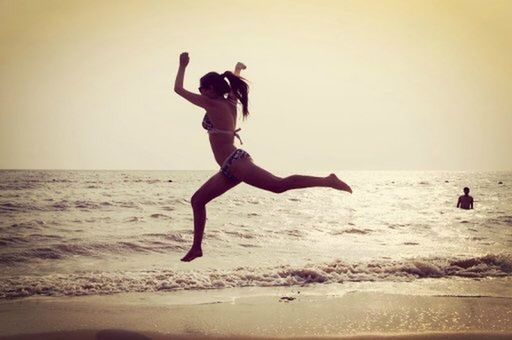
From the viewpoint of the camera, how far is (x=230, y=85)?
6102 millimetres

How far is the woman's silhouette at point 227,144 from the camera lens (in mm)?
5797

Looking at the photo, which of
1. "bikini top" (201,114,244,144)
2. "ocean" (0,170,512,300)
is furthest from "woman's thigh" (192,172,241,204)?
"ocean" (0,170,512,300)

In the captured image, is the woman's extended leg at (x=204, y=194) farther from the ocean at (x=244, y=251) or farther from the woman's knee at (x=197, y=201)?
the ocean at (x=244, y=251)

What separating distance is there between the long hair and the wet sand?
3268mm

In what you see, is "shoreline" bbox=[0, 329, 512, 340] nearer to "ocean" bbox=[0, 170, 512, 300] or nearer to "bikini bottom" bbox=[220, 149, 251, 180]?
"bikini bottom" bbox=[220, 149, 251, 180]

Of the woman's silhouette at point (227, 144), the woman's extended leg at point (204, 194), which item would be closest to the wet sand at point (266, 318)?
the woman's extended leg at point (204, 194)

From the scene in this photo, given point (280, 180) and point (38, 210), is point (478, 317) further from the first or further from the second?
point (38, 210)

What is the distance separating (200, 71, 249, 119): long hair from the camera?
595 centimetres

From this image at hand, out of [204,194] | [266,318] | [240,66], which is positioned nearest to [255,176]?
[204,194]

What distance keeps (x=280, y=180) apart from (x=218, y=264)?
9057 millimetres

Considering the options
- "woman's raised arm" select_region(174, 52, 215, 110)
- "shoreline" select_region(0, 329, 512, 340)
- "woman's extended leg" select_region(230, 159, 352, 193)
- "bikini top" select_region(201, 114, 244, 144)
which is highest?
"woman's raised arm" select_region(174, 52, 215, 110)

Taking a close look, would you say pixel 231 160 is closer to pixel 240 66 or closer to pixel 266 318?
pixel 240 66

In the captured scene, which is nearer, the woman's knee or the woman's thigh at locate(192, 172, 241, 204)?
the woman's thigh at locate(192, 172, 241, 204)

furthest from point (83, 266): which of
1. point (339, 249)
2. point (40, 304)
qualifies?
point (339, 249)
